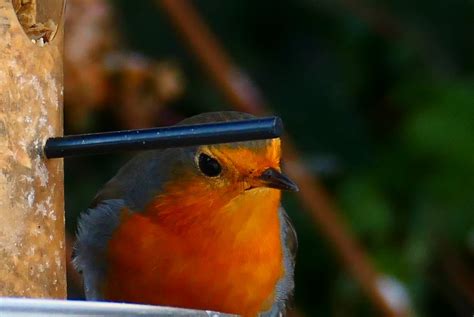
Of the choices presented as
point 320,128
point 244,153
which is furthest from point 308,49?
point 244,153

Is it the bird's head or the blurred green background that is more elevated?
the blurred green background

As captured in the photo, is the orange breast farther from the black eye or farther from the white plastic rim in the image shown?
the white plastic rim

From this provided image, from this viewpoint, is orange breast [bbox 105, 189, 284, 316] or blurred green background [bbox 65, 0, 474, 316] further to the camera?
blurred green background [bbox 65, 0, 474, 316]

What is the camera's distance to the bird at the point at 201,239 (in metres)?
3.49

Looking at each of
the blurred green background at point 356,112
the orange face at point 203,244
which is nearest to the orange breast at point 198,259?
the orange face at point 203,244

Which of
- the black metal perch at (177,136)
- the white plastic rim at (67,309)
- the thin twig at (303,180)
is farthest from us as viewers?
the thin twig at (303,180)

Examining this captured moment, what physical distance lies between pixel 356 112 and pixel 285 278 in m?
2.42

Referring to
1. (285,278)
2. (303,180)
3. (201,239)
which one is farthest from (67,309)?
(303,180)

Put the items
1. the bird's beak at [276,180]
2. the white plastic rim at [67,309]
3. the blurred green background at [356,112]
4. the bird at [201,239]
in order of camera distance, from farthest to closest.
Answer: the blurred green background at [356,112] → the bird at [201,239] → the bird's beak at [276,180] → the white plastic rim at [67,309]

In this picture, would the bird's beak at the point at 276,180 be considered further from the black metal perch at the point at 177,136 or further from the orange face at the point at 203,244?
the black metal perch at the point at 177,136

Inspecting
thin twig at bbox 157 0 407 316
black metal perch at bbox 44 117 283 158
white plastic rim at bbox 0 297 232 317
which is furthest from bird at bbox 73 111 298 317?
thin twig at bbox 157 0 407 316

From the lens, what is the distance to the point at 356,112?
6070 mm

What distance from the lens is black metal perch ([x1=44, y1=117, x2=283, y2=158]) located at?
2693 mm

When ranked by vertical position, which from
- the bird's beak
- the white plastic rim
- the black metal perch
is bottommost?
the white plastic rim
